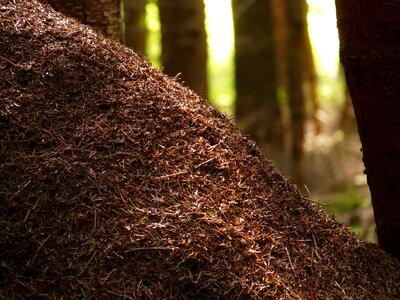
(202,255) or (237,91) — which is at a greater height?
(237,91)

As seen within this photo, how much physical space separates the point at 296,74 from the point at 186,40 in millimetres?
5035

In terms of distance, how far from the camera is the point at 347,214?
9.03m

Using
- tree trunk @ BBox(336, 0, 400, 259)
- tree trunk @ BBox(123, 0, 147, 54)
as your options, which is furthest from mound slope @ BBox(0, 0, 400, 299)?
tree trunk @ BBox(123, 0, 147, 54)

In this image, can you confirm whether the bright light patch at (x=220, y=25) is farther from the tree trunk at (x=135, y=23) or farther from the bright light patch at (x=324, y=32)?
the tree trunk at (x=135, y=23)

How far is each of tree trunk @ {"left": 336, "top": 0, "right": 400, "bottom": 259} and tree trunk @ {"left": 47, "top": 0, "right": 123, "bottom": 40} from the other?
166 centimetres

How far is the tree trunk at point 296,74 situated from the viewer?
38.6 ft

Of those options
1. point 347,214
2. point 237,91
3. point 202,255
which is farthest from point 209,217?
point 237,91

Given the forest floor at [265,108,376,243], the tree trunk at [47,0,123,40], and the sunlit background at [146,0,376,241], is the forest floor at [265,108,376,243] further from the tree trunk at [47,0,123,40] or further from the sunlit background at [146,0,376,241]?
the tree trunk at [47,0,123,40]

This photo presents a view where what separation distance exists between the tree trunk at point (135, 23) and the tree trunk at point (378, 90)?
260 inches

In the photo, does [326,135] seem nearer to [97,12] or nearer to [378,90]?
[97,12]

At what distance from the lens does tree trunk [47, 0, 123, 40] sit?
489cm

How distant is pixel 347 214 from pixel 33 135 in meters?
6.09

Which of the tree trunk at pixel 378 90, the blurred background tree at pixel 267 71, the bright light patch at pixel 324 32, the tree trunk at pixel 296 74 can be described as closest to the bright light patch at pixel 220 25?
the blurred background tree at pixel 267 71

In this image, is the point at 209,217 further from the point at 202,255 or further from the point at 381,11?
the point at 381,11
